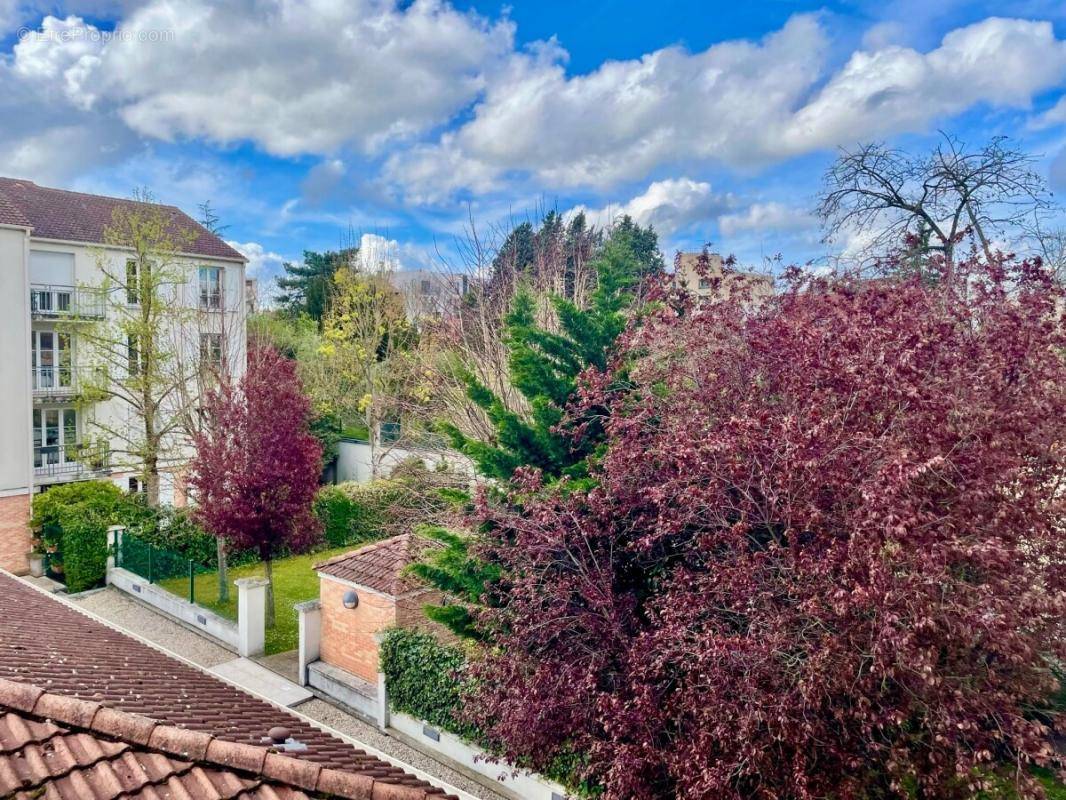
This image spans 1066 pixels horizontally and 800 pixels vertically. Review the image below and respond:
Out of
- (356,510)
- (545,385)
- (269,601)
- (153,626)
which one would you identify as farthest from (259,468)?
(356,510)

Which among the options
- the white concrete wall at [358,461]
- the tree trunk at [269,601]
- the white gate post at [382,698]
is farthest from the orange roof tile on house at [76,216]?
the white gate post at [382,698]

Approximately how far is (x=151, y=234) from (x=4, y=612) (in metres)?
18.3

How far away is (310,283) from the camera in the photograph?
46.4m

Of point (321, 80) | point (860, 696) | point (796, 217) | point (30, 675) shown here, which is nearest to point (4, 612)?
point (30, 675)

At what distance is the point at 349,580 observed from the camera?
15172 millimetres

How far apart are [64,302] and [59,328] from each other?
1791mm

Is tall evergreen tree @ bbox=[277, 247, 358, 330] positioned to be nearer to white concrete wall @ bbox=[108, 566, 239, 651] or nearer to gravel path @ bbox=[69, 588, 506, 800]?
white concrete wall @ bbox=[108, 566, 239, 651]

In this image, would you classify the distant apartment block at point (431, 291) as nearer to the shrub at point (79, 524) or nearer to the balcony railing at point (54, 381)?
the shrub at point (79, 524)

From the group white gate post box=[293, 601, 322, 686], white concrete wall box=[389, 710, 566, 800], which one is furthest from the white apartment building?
white concrete wall box=[389, 710, 566, 800]

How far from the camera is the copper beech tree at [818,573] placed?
6.12 metres

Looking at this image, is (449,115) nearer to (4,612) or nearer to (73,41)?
(73,41)

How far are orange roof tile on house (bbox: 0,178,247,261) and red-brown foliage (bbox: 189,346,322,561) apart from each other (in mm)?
11347

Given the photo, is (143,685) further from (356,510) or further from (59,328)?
(59,328)

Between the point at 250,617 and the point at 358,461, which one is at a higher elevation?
the point at 358,461
